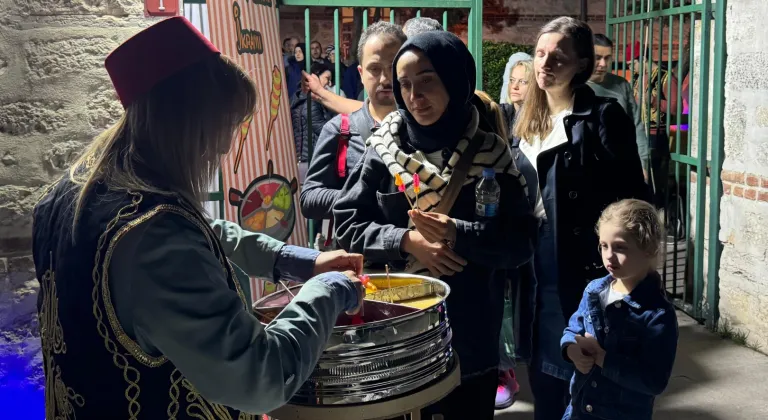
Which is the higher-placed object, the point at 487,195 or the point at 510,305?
the point at 487,195

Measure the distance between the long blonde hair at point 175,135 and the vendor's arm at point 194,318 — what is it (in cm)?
10

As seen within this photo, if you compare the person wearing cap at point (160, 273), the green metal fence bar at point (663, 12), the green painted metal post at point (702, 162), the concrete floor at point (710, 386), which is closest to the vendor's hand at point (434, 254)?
the person wearing cap at point (160, 273)

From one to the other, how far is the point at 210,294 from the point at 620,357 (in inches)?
56.4

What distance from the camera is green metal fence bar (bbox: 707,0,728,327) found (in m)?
5.09

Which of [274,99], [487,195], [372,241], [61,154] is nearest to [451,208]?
[487,195]

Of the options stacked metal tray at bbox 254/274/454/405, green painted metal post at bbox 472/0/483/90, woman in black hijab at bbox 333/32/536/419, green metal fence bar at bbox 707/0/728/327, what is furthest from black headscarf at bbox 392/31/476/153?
green metal fence bar at bbox 707/0/728/327

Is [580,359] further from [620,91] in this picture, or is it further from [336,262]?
[620,91]

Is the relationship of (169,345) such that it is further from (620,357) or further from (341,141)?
(341,141)

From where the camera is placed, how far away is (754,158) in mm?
4809

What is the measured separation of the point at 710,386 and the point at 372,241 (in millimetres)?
2675

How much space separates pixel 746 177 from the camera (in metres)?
4.89

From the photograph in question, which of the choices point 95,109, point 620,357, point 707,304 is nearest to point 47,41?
point 95,109

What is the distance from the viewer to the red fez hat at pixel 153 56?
1477mm

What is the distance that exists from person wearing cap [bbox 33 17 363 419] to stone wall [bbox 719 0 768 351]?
393cm
